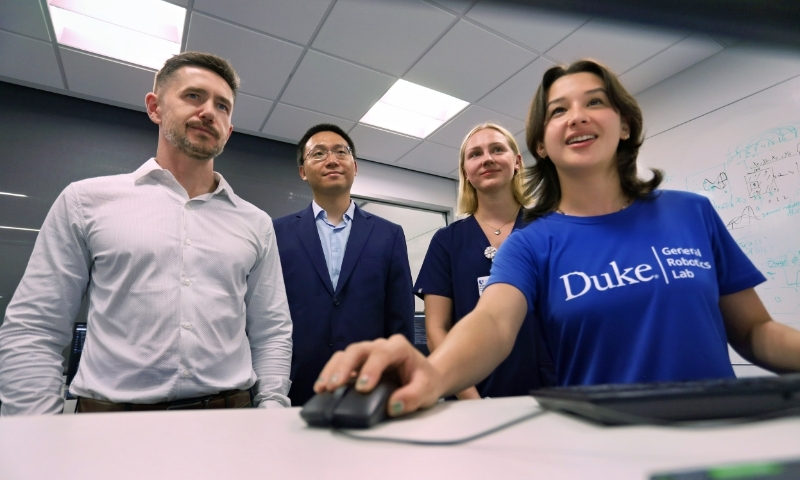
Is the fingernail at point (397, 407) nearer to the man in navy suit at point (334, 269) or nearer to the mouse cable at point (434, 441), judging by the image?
the mouse cable at point (434, 441)

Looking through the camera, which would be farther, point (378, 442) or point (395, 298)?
point (395, 298)

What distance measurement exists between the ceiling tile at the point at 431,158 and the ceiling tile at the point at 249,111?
1.43 metres

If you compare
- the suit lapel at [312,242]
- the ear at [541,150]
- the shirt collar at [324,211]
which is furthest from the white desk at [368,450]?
the shirt collar at [324,211]

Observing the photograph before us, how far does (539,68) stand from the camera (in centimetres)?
287

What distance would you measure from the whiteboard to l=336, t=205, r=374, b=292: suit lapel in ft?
7.77

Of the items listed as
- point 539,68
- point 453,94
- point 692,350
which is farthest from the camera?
point 453,94

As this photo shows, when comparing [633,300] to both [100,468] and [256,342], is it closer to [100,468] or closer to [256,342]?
[100,468]

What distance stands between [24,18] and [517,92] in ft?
10.3

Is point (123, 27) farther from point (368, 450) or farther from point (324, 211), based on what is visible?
point (368, 450)

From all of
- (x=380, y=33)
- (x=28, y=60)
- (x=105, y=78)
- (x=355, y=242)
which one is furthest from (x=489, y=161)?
(x=28, y=60)

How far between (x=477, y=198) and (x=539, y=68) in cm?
173

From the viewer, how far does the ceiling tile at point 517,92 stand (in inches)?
113

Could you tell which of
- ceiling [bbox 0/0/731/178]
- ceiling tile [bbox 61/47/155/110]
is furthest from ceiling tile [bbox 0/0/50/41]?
ceiling tile [bbox 61/47/155/110]

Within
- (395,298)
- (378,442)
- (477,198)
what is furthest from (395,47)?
(378,442)
